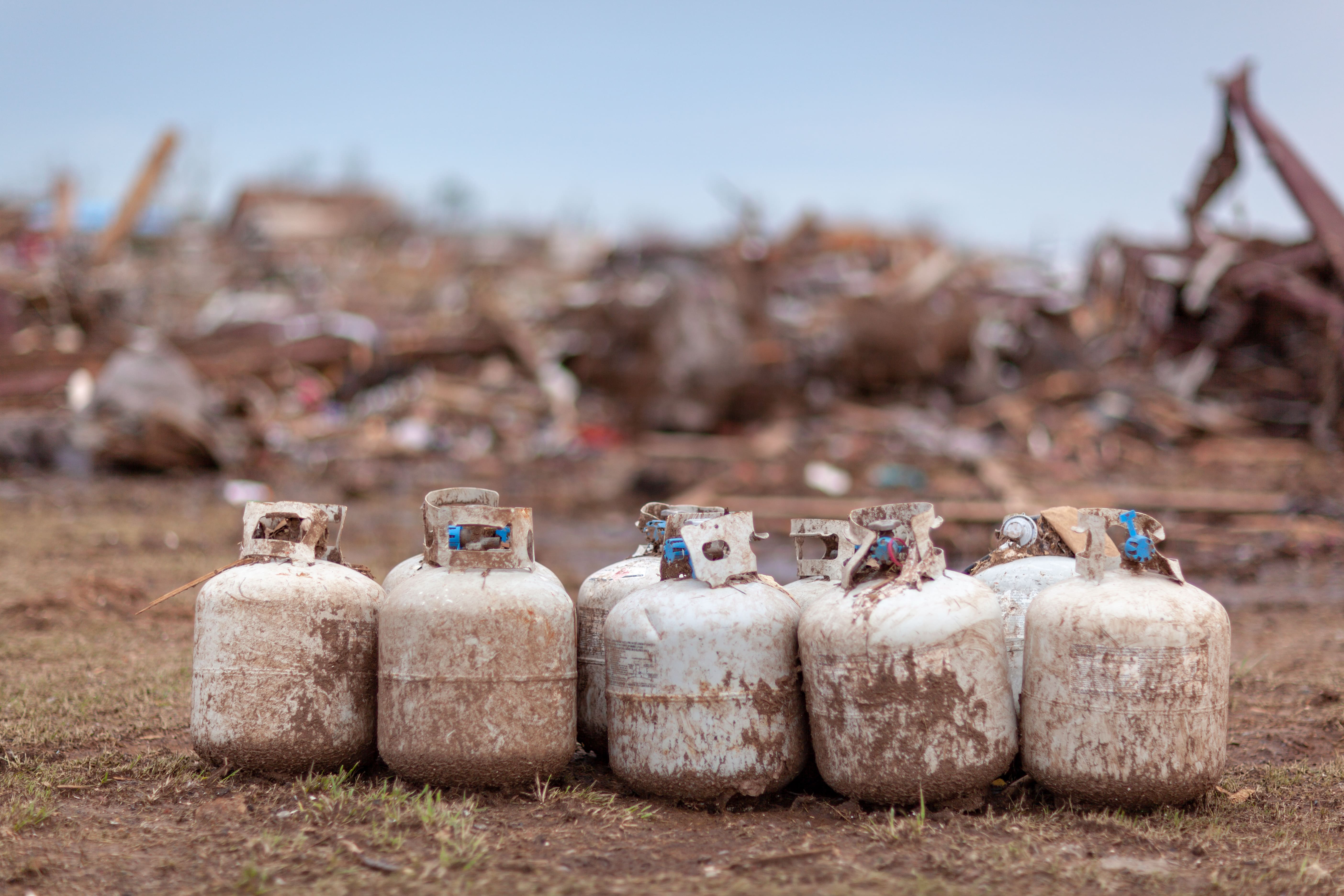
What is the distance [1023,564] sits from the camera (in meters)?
3.25

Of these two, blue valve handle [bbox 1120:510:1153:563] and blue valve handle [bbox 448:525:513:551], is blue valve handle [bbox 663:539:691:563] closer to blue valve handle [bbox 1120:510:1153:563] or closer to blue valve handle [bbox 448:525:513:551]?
blue valve handle [bbox 448:525:513:551]

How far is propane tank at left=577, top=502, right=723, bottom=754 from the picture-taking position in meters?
3.26

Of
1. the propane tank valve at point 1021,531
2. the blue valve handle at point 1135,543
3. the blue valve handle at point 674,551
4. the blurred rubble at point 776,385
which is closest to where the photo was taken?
the blue valve handle at point 1135,543

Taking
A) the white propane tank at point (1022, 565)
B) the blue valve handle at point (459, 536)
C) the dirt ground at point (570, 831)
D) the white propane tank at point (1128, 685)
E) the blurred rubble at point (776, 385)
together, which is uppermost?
the blurred rubble at point (776, 385)

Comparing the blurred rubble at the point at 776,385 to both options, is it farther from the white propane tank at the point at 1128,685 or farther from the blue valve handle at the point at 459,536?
the blue valve handle at the point at 459,536

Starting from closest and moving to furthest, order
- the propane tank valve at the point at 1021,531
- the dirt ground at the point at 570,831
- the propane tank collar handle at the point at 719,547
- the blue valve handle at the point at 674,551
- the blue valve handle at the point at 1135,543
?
the dirt ground at the point at 570,831 < the blue valve handle at the point at 1135,543 < the propane tank collar handle at the point at 719,547 < the blue valve handle at the point at 674,551 < the propane tank valve at the point at 1021,531

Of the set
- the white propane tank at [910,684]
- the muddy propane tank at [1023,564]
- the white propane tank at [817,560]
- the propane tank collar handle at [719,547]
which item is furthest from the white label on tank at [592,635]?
the muddy propane tank at [1023,564]

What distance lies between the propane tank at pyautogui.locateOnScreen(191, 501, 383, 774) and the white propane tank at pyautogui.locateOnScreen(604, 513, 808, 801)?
0.71 meters

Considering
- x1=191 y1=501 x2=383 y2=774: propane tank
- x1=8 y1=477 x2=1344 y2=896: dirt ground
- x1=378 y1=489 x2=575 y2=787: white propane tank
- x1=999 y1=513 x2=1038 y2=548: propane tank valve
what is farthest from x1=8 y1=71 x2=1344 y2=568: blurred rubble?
x1=191 y1=501 x2=383 y2=774: propane tank

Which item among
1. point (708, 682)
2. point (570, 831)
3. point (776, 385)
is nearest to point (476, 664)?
point (570, 831)

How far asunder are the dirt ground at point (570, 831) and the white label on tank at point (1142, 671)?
1.06 ft

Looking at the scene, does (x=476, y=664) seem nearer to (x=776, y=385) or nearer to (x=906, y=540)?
(x=906, y=540)

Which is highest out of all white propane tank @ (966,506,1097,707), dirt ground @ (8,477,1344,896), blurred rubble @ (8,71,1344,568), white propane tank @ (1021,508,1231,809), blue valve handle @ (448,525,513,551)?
blurred rubble @ (8,71,1344,568)

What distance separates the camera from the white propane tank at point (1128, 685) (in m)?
2.70
